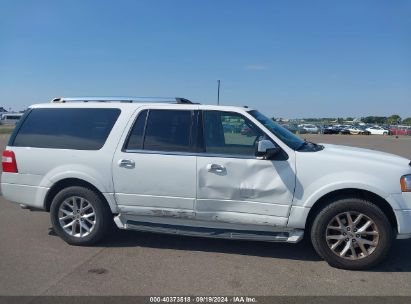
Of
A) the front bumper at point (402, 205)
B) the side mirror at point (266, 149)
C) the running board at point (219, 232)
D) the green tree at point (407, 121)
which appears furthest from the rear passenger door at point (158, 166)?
the green tree at point (407, 121)

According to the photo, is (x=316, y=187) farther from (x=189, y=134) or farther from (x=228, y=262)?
(x=189, y=134)

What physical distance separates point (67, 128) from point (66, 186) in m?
0.78

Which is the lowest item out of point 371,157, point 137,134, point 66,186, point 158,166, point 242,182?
point 66,186

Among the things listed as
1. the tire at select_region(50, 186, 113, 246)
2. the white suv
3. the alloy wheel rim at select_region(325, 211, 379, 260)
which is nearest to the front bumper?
the white suv

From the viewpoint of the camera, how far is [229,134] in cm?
498

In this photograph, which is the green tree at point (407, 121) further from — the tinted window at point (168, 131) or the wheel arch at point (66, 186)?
the wheel arch at point (66, 186)

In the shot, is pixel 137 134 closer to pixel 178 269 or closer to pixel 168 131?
pixel 168 131

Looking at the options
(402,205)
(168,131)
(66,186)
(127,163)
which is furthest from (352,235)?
(66,186)

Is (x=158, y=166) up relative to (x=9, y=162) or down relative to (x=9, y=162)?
up

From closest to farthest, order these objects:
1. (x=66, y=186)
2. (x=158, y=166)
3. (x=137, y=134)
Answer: (x=158, y=166) → (x=137, y=134) → (x=66, y=186)

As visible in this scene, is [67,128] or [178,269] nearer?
[178,269]

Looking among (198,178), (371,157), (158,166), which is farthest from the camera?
(158,166)

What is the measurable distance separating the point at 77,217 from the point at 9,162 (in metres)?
1.23

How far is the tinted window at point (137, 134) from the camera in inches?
198
